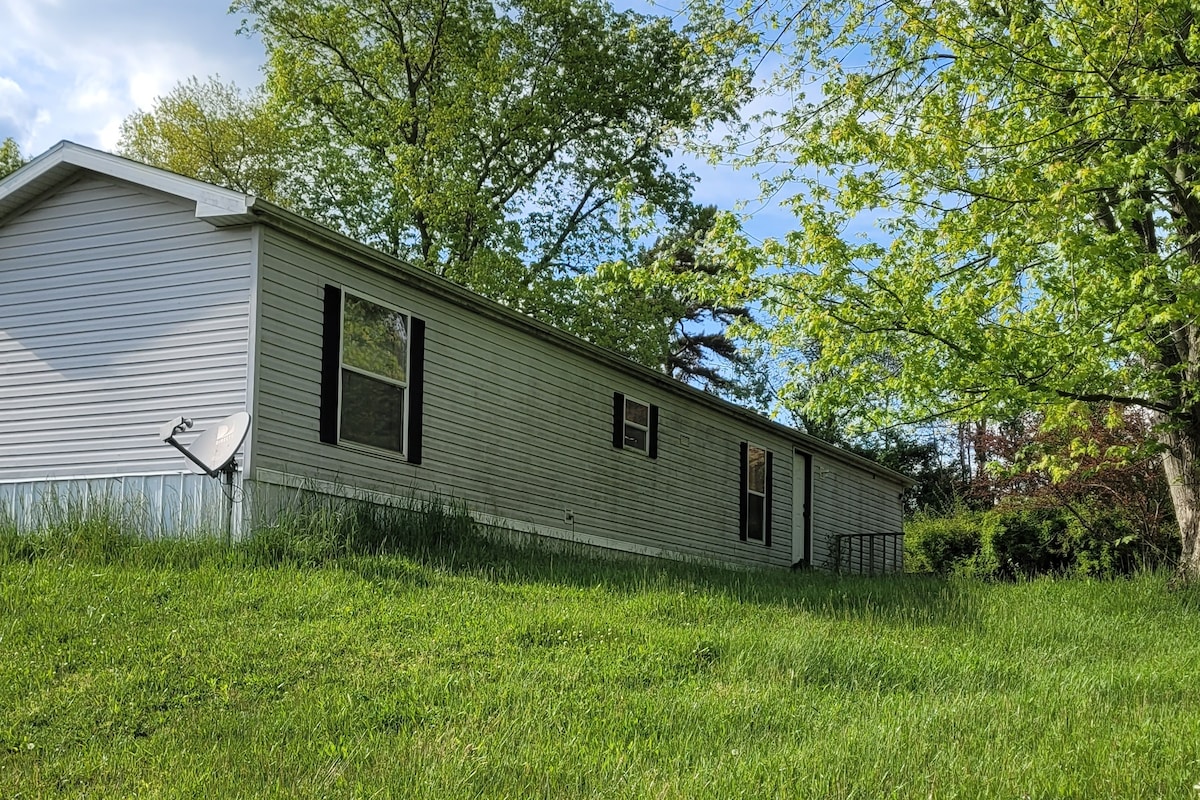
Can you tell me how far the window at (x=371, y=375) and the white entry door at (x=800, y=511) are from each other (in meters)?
→ 10.6

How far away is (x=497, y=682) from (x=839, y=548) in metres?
16.4

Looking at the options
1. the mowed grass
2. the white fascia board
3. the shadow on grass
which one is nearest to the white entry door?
the shadow on grass

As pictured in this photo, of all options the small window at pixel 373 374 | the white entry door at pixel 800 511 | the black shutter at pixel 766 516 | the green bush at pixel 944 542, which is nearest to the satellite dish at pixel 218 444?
the small window at pixel 373 374

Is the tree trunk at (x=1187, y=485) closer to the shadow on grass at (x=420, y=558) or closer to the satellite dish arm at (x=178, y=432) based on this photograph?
the shadow on grass at (x=420, y=558)

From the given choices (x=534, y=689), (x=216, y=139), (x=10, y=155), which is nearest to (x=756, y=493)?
(x=534, y=689)

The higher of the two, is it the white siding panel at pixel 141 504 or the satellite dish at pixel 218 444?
the satellite dish at pixel 218 444

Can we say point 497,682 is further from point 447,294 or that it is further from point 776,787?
point 447,294

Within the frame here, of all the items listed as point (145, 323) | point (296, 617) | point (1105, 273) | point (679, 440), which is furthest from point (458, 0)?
point (296, 617)

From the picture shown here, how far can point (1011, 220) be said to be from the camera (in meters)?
10.7

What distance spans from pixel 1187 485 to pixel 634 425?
7.51 m

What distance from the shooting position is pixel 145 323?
11.3m

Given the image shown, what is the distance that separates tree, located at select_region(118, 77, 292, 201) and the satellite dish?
1823 centimetres

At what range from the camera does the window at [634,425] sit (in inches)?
645

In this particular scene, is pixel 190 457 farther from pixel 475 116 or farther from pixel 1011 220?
pixel 475 116
